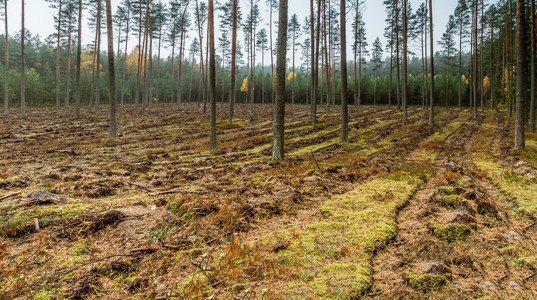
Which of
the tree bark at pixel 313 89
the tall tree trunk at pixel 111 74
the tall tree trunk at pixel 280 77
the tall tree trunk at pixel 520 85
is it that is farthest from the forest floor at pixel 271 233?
the tree bark at pixel 313 89

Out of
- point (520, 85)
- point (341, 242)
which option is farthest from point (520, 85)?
point (341, 242)

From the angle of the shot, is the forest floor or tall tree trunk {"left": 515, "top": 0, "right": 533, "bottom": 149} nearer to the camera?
the forest floor

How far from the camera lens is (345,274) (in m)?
2.44

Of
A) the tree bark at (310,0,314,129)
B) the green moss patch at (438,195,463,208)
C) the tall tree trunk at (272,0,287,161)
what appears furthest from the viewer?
the tree bark at (310,0,314,129)

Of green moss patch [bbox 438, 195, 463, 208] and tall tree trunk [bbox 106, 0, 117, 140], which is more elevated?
tall tree trunk [bbox 106, 0, 117, 140]

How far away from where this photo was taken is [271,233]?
335 cm

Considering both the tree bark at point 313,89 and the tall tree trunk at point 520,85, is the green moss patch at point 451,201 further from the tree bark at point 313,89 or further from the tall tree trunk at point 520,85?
the tree bark at point 313,89

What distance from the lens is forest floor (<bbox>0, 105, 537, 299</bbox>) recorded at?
7.52 feet

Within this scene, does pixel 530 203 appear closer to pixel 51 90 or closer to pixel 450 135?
pixel 450 135

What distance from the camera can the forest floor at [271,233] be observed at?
7.52ft

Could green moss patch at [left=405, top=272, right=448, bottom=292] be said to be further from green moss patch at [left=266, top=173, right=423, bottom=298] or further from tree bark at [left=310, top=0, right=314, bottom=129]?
tree bark at [left=310, top=0, right=314, bottom=129]

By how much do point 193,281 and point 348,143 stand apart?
438 inches

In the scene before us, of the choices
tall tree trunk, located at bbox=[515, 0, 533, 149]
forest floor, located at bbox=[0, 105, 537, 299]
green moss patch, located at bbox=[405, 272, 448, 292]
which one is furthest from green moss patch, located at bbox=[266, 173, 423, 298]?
tall tree trunk, located at bbox=[515, 0, 533, 149]

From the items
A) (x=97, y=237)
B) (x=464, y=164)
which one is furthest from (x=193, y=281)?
(x=464, y=164)
